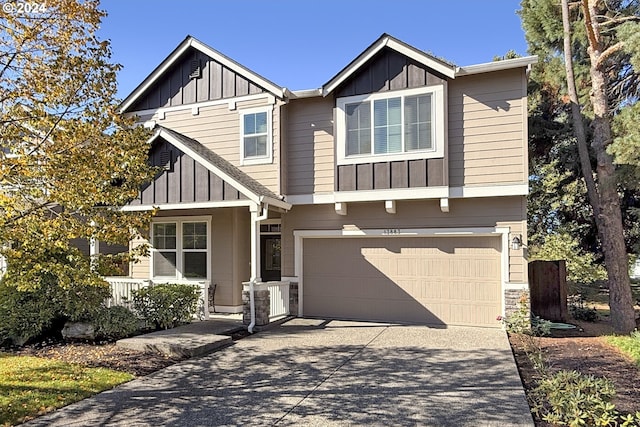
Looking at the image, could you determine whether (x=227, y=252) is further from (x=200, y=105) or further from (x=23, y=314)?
(x=23, y=314)

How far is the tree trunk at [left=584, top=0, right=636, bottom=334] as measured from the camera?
1045cm

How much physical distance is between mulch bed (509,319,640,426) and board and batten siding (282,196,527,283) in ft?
5.00

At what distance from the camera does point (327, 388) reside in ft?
19.4

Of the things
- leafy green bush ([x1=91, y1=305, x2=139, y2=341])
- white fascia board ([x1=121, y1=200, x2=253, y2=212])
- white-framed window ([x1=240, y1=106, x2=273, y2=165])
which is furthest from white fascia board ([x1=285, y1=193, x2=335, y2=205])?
leafy green bush ([x1=91, y1=305, x2=139, y2=341])

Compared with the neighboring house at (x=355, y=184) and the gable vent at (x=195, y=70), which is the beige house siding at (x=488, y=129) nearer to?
the neighboring house at (x=355, y=184)

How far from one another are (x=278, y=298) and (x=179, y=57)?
706 centimetres

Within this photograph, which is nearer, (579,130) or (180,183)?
(180,183)

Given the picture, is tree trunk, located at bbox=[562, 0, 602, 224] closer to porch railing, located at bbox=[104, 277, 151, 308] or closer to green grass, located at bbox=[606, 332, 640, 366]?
green grass, located at bbox=[606, 332, 640, 366]

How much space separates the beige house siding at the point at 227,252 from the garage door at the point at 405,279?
5.78 feet

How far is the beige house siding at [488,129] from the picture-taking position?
9.51 metres

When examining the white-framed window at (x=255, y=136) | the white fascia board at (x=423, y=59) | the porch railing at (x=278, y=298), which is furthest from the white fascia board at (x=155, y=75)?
the porch railing at (x=278, y=298)

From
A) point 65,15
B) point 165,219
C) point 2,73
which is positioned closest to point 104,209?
point 2,73

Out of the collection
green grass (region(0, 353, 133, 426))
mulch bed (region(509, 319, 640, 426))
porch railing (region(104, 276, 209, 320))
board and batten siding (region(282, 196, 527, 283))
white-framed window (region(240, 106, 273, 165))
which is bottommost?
mulch bed (region(509, 319, 640, 426))

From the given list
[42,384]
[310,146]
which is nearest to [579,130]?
[310,146]
